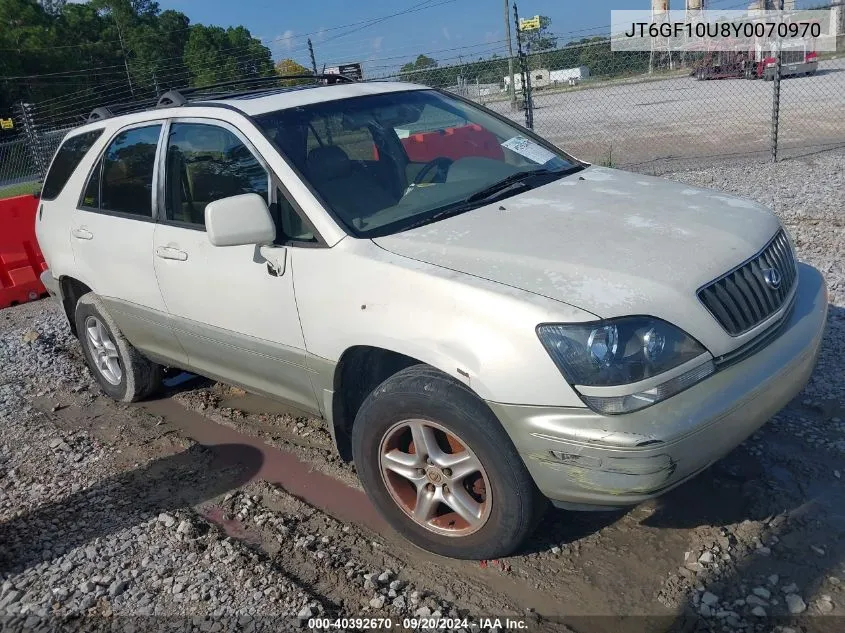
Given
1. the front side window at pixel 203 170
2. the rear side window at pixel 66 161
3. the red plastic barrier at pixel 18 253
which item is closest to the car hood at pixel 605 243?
the front side window at pixel 203 170

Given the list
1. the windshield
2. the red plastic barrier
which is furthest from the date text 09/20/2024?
the red plastic barrier

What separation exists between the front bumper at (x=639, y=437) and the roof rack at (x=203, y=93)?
2.70 meters

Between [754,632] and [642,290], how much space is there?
1220mm

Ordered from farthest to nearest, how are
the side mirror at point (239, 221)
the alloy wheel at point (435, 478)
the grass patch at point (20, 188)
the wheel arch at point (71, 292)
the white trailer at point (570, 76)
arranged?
the white trailer at point (570, 76) < the grass patch at point (20, 188) < the wheel arch at point (71, 292) < the side mirror at point (239, 221) < the alloy wheel at point (435, 478)

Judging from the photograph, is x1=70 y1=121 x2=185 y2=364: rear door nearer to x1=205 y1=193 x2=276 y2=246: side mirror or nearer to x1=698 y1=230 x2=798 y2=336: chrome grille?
x1=205 y1=193 x2=276 y2=246: side mirror

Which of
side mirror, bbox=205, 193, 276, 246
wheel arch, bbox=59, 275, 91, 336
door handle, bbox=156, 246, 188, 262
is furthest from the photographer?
wheel arch, bbox=59, 275, 91, 336

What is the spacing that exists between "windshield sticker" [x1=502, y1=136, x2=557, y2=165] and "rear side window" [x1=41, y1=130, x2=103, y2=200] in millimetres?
2613

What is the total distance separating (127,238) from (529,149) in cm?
233

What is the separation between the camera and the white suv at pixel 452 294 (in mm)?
2572

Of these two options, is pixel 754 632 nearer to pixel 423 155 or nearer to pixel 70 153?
pixel 423 155

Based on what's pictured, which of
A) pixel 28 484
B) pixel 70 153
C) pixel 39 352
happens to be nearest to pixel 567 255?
pixel 28 484

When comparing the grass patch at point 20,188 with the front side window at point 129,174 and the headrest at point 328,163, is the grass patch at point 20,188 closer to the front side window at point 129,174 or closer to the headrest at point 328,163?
the front side window at point 129,174

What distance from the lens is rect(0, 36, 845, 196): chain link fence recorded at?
42.5ft

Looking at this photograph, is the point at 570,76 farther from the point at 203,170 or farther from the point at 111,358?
the point at 203,170
